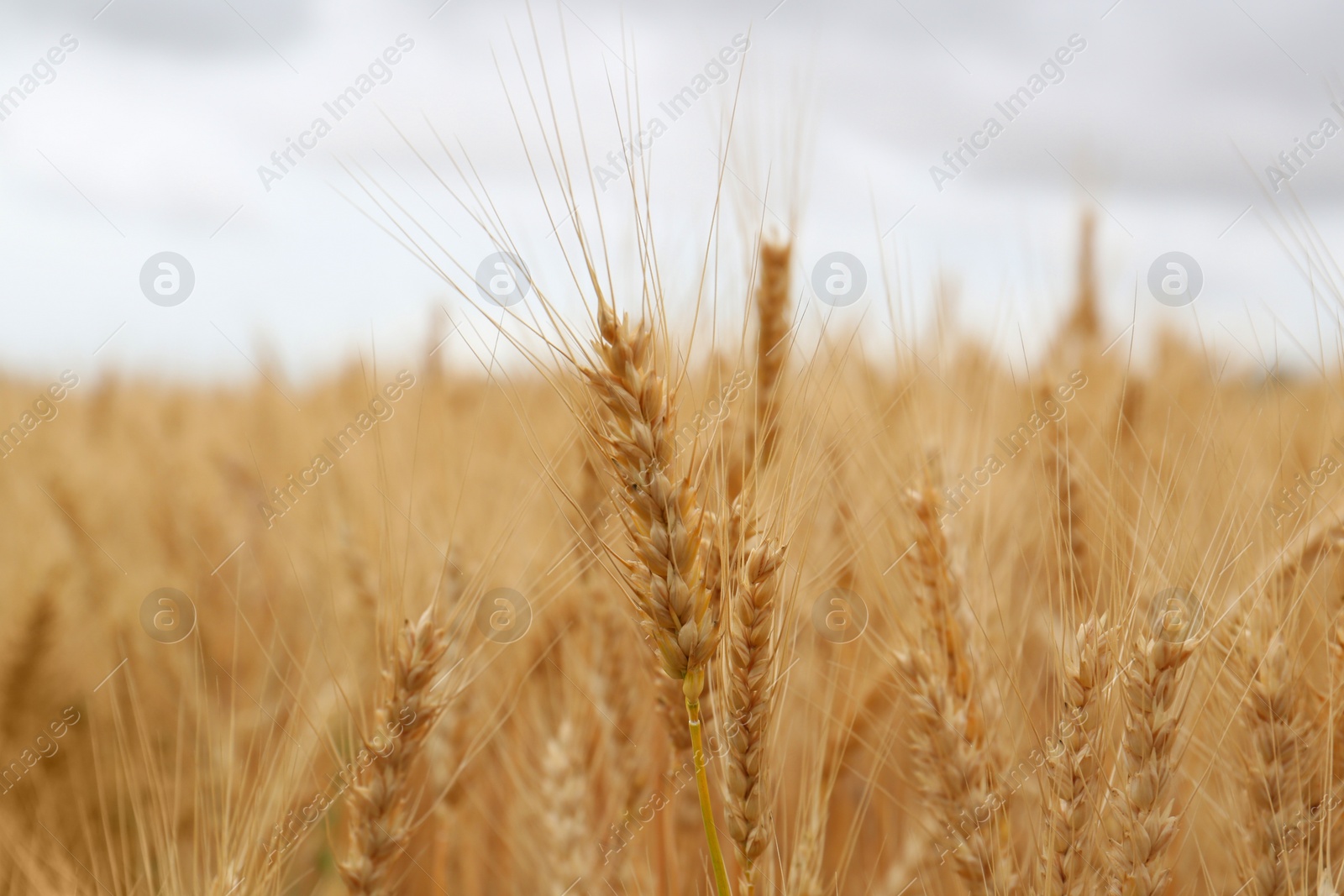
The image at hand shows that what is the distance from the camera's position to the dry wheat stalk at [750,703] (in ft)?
3.26

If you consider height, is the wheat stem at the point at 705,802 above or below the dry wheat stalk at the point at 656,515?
below

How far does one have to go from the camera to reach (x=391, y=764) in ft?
3.91

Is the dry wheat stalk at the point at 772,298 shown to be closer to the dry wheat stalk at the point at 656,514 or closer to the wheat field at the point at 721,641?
the wheat field at the point at 721,641

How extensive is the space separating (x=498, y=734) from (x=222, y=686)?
1.35 meters

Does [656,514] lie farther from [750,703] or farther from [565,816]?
[565,816]

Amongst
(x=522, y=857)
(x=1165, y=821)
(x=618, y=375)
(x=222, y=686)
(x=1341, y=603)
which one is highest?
(x=618, y=375)

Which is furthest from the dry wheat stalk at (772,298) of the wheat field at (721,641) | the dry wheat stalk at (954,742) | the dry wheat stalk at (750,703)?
the dry wheat stalk at (750,703)

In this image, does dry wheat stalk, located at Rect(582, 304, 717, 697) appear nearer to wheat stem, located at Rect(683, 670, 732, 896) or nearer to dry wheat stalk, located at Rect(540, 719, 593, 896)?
wheat stem, located at Rect(683, 670, 732, 896)

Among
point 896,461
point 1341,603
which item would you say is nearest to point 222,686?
point 896,461

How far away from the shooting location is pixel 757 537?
1.04 m

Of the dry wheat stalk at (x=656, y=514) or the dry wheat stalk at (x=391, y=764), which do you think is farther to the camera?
the dry wheat stalk at (x=391, y=764)

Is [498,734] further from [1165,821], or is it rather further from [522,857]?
[1165,821]

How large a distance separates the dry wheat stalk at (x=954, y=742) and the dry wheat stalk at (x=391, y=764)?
774mm

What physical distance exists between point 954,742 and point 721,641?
45 cm
